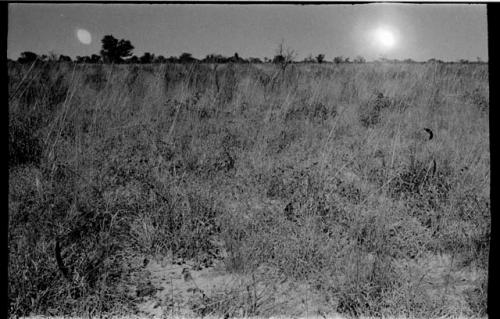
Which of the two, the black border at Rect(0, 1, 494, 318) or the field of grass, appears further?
the field of grass

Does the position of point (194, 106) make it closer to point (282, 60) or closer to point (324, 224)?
point (282, 60)

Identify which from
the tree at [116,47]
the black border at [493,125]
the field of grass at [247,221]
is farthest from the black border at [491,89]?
the tree at [116,47]

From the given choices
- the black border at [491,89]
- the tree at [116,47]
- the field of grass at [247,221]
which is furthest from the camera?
the tree at [116,47]

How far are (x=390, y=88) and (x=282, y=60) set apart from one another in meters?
2.37

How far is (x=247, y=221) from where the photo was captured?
233cm

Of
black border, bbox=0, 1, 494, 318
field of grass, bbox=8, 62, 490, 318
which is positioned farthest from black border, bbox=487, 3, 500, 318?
field of grass, bbox=8, 62, 490, 318

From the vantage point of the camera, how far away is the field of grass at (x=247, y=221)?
1.75 m

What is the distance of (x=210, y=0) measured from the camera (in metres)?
1.10

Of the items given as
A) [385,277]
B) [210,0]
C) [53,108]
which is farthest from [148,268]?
[53,108]

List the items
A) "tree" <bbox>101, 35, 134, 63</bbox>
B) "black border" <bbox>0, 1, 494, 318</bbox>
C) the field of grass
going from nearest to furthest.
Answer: "black border" <bbox>0, 1, 494, 318</bbox> → the field of grass → "tree" <bbox>101, 35, 134, 63</bbox>

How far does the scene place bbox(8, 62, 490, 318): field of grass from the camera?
69.1 inches

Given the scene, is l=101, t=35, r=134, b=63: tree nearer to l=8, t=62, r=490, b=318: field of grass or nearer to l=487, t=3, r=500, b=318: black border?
l=8, t=62, r=490, b=318: field of grass

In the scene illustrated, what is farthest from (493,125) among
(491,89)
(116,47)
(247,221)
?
(116,47)

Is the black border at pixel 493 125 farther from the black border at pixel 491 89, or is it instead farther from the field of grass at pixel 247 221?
the field of grass at pixel 247 221
